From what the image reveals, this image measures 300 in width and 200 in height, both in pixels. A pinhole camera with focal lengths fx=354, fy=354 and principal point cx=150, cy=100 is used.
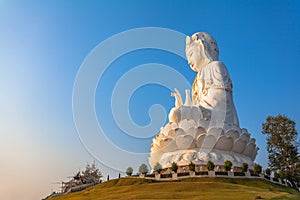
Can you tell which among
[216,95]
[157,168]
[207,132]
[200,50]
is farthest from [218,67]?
[157,168]

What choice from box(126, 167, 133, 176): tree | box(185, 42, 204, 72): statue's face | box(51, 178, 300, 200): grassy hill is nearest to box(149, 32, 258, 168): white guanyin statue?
box(185, 42, 204, 72): statue's face

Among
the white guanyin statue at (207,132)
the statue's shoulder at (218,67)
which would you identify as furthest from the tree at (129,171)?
the statue's shoulder at (218,67)

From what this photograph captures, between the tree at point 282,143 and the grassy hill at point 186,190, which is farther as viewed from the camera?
the tree at point 282,143

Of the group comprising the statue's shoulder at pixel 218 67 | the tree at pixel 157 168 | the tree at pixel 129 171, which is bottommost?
the tree at pixel 129 171

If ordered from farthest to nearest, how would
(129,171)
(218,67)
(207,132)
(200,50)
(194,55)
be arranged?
(194,55) < (200,50) < (218,67) < (207,132) < (129,171)

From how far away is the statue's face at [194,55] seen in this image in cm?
3078

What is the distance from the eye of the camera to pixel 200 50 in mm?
30953

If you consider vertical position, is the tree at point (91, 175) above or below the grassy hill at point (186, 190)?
above

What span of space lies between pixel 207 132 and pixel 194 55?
8676 mm

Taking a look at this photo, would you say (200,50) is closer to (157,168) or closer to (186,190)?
(157,168)

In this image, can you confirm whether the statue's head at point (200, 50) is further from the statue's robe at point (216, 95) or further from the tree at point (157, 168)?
the tree at point (157, 168)

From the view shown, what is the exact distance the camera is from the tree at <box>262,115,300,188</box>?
1102 inches

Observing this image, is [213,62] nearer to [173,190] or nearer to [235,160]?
[235,160]

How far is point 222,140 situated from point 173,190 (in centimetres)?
909
